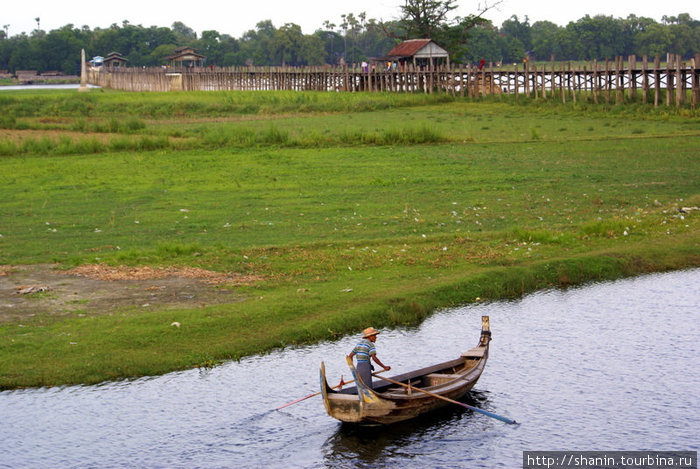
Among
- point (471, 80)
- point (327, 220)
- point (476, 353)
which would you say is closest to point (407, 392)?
point (476, 353)

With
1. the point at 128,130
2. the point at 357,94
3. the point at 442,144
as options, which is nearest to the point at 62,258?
the point at 442,144

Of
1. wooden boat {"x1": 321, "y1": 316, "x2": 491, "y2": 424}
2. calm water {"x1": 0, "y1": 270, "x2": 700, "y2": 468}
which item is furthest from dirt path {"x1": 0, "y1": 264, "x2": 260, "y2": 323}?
wooden boat {"x1": 321, "y1": 316, "x2": 491, "y2": 424}

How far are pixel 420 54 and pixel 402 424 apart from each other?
71.9 m

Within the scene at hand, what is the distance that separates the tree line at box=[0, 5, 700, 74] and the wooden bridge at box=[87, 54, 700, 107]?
96.5 ft

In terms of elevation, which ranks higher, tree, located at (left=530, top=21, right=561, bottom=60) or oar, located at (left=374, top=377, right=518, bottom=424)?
tree, located at (left=530, top=21, right=561, bottom=60)

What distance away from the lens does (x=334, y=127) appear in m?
52.6

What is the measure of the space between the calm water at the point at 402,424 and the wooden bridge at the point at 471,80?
37754 millimetres

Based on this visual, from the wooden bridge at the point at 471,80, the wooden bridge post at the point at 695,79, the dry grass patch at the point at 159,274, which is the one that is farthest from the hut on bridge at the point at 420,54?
the dry grass patch at the point at 159,274

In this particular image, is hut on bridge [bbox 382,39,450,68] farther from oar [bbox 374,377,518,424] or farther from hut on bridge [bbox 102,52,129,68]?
hut on bridge [bbox 102,52,129,68]

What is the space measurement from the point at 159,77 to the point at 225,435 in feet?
337

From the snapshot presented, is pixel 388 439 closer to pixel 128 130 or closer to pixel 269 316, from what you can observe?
pixel 269 316

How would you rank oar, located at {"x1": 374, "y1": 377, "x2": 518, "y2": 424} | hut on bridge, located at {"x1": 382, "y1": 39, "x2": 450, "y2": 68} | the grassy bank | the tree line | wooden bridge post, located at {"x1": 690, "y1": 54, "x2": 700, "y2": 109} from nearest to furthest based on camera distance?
oar, located at {"x1": 374, "y1": 377, "x2": 518, "y2": 424} < the grassy bank < wooden bridge post, located at {"x1": 690, "y1": 54, "x2": 700, "y2": 109} < hut on bridge, located at {"x1": 382, "y1": 39, "x2": 450, "y2": 68} < the tree line

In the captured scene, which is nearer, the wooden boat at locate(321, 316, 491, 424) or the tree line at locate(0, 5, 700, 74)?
the wooden boat at locate(321, 316, 491, 424)

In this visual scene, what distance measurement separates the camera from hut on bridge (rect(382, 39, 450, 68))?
8288 centimetres
